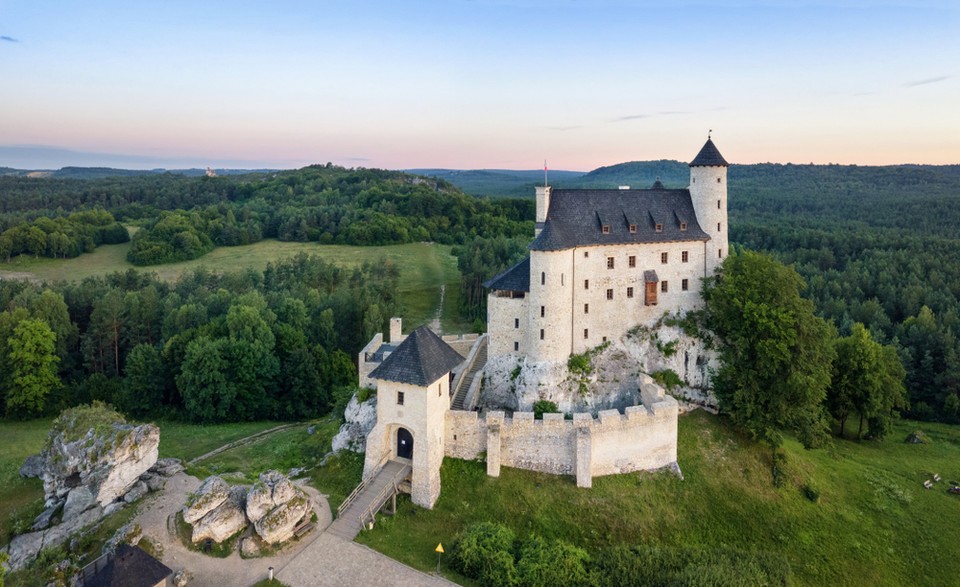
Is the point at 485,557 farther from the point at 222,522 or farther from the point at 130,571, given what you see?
the point at 130,571

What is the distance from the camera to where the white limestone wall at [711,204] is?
34.3 m

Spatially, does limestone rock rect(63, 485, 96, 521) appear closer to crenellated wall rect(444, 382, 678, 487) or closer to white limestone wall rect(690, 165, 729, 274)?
crenellated wall rect(444, 382, 678, 487)

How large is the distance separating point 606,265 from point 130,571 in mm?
25605

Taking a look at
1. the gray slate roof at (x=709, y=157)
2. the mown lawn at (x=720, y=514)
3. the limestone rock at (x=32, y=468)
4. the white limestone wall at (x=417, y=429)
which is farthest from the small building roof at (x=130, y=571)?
the gray slate roof at (x=709, y=157)

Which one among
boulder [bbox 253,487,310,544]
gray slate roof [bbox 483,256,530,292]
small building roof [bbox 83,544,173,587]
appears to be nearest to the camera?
small building roof [bbox 83,544,173,587]

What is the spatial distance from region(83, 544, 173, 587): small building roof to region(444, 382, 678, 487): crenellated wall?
1308 cm

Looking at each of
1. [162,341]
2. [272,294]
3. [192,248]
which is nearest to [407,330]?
[272,294]

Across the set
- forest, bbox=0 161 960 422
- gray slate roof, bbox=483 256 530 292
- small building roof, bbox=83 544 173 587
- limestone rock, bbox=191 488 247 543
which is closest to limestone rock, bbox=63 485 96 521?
limestone rock, bbox=191 488 247 543

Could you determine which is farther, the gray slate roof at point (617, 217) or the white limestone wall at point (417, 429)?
the gray slate roof at point (617, 217)

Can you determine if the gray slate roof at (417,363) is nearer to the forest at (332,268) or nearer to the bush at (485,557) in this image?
the bush at (485,557)

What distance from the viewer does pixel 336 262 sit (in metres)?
76.4

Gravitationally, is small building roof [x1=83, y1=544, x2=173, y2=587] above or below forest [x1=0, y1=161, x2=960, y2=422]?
below

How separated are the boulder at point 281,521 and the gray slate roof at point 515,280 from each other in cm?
1466

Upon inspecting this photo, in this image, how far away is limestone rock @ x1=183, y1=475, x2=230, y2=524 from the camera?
2303 centimetres
